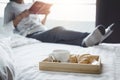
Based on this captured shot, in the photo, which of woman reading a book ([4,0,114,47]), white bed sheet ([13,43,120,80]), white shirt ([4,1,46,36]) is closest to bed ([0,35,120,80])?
white bed sheet ([13,43,120,80])

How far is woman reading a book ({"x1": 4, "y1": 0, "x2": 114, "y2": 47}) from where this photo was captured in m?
1.81

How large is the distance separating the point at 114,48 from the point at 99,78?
0.63 m

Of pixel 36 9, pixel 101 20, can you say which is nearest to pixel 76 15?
pixel 101 20

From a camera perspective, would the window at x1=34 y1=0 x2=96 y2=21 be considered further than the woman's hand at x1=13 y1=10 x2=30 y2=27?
Yes

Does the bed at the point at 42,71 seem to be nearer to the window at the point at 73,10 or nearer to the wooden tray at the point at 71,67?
the wooden tray at the point at 71,67

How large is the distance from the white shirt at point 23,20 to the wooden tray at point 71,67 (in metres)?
1.15

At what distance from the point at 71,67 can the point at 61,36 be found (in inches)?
36.7

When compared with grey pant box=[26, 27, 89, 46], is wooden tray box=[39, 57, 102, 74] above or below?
above

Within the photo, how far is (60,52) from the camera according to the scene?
1242 mm

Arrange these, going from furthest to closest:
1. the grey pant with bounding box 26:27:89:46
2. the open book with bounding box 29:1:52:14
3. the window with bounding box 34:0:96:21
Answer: the window with bounding box 34:0:96:21 < the open book with bounding box 29:1:52:14 < the grey pant with bounding box 26:27:89:46

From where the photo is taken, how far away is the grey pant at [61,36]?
197cm

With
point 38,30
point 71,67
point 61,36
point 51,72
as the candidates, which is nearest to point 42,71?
point 51,72

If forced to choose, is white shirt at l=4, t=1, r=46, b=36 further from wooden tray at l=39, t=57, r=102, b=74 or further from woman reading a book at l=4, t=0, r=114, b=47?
wooden tray at l=39, t=57, r=102, b=74

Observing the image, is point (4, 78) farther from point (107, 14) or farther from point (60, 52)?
point (107, 14)
